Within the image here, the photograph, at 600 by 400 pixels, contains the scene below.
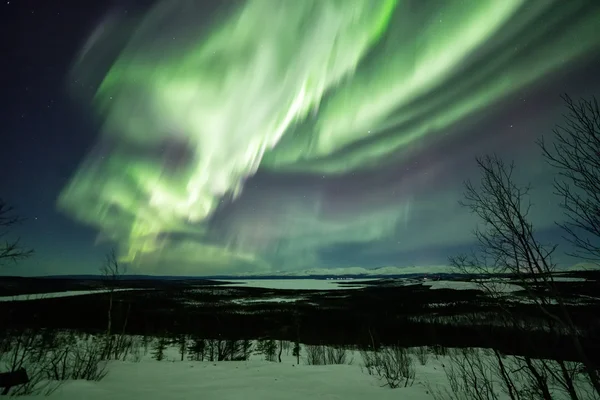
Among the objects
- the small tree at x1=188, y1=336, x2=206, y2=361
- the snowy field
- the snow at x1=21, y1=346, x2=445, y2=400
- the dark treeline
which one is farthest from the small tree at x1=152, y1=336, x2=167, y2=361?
the snow at x1=21, y1=346, x2=445, y2=400

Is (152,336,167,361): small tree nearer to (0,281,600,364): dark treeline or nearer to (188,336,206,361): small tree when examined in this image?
(188,336,206,361): small tree

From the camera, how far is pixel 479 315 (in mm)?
36562

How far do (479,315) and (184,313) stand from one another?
125ft

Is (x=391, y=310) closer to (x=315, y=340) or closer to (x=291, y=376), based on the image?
(x=315, y=340)

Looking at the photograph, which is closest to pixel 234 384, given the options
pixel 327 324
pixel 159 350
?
pixel 159 350

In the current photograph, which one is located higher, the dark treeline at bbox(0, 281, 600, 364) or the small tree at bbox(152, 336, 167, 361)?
the dark treeline at bbox(0, 281, 600, 364)

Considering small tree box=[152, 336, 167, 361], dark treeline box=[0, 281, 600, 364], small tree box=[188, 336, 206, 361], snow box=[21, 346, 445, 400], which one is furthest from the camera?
dark treeline box=[0, 281, 600, 364]

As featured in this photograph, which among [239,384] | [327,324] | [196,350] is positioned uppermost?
[327,324]

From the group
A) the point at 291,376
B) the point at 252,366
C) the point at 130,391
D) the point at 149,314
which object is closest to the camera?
the point at 130,391

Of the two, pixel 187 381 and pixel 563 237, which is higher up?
pixel 563 237

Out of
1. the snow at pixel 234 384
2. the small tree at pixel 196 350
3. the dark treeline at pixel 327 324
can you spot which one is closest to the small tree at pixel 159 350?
the small tree at pixel 196 350

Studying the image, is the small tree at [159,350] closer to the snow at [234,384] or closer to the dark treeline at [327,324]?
the dark treeline at [327,324]

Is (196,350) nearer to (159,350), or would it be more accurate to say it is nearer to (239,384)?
(159,350)

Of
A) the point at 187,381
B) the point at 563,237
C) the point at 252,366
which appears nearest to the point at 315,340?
the point at 252,366
